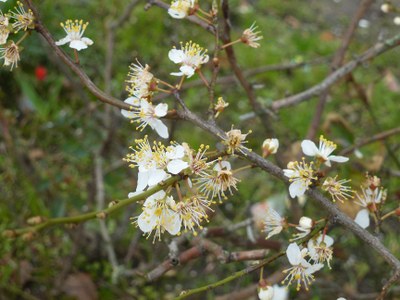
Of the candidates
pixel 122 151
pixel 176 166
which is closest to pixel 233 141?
pixel 176 166

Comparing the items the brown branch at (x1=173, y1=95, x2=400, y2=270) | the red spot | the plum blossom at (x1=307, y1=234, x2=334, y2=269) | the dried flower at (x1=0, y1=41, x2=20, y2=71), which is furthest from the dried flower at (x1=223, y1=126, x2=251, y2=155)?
the red spot

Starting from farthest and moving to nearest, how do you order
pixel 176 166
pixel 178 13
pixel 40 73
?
pixel 40 73 → pixel 178 13 → pixel 176 166

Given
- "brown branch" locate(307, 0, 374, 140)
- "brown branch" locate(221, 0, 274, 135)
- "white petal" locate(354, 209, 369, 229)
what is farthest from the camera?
"brown branch" locate(307, 0, 374, 140)

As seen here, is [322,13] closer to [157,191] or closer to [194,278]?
[194,278]

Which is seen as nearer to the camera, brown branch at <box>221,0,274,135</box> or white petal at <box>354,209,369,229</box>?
white petal at <box>354,209,369,229</box>

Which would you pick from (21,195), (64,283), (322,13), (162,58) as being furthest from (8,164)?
(322,13)

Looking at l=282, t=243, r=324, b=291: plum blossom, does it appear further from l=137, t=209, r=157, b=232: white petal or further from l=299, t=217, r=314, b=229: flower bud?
l=137, t=209, r=157, b=232: white petal

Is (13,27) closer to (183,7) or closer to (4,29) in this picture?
(4,29)
